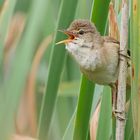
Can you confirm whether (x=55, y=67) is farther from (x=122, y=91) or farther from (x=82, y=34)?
(x=122, y=91)

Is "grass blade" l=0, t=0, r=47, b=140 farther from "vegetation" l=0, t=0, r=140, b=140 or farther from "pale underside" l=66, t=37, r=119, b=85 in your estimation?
"pale underside" l=66, t=37, r=119, b=85

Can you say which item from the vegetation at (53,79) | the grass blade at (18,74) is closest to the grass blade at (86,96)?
the vegetation at (53,79)

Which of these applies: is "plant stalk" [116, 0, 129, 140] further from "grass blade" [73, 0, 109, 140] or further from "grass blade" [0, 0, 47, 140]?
"grass blade" [0, 0, 47, 140]

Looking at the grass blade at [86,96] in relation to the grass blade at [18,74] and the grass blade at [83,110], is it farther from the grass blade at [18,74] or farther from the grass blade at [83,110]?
the grass blade at [18,74]

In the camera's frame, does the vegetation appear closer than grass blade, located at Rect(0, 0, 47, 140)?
Yes

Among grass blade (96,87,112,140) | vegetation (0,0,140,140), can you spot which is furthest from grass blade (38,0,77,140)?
grass blade (96,87,112,140)

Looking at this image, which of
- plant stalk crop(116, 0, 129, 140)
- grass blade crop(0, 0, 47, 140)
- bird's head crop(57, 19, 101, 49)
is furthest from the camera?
grass blade crop(0, 0, 47, 140)

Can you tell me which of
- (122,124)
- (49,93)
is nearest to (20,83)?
(49,93)

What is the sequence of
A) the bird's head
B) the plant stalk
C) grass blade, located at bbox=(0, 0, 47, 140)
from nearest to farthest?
the plant stalk
the bird's head
grass blade, located at bbox=(0, 0, 47, 140)

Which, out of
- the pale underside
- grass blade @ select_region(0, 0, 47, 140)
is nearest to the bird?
the pale underside

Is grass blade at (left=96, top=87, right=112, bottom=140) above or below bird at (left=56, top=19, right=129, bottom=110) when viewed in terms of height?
below
